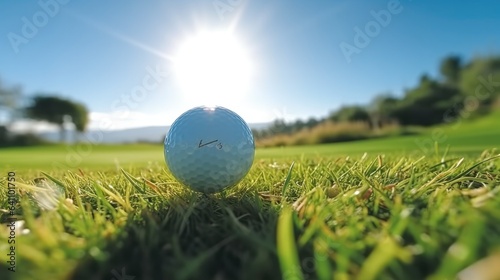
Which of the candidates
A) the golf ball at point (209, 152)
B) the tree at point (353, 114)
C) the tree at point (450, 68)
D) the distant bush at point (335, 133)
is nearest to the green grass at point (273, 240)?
the golf ball at point (209, 152)

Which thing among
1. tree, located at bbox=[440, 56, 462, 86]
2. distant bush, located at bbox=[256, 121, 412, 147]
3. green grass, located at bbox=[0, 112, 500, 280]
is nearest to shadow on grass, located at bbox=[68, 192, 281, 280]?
green grass, located at bbox=[0, 112, 500, 280]

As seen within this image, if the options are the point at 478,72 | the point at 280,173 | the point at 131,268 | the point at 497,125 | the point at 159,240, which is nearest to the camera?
the point at 131,268

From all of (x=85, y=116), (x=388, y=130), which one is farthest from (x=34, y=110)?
(x=388, y=130)

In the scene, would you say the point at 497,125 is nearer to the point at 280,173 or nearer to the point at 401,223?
the point at 280,173

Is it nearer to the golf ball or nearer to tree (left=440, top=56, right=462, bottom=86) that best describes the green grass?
the golf ball

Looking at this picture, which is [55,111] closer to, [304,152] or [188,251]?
[304,152]

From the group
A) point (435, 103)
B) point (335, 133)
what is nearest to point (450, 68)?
point (435, 103)
